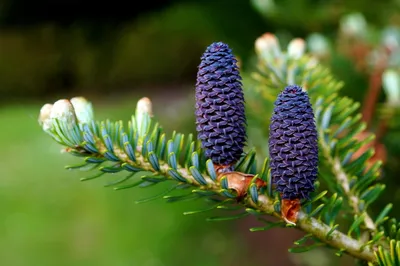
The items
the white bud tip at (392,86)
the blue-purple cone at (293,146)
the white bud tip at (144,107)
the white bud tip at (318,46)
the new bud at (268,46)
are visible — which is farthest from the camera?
the white bud tip at (318,46)

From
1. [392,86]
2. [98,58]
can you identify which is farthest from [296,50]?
[98,58]

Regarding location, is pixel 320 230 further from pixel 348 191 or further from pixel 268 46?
pixel 268 46

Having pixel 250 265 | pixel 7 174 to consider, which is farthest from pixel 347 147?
pixel 7 174

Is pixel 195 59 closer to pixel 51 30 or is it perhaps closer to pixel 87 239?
pixel 51 30

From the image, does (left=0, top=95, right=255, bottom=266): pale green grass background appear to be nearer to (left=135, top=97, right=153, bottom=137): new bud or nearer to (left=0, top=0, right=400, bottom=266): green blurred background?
(left=0, top=0, right=400, bottom=266): green blurred background

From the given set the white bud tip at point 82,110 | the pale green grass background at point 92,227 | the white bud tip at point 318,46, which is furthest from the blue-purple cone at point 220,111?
the pale green grass background at point 92,227

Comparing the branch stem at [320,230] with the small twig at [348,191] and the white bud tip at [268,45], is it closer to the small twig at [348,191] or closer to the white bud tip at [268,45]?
the small twig at [348,191]
